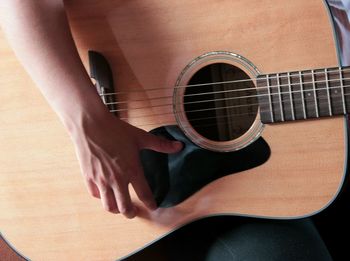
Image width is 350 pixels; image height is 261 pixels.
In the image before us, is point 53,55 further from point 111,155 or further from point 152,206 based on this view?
point 152,206

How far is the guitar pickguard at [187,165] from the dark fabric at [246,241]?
100 millimetres

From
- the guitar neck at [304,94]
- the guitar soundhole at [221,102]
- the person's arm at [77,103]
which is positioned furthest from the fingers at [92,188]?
the guitar neck at [304,94]

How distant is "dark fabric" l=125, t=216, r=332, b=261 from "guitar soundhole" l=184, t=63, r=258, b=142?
0.18 m

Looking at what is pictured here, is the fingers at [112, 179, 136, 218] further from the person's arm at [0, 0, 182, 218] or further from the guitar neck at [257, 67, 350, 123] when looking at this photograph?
the guitar neck at [257, 67, 350, 123]

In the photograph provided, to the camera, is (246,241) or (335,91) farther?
(246,241)

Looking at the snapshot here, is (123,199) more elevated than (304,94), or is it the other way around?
(304,94)

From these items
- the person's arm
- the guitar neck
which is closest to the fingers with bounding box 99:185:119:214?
the person's arm

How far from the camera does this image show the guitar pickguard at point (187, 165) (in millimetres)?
810

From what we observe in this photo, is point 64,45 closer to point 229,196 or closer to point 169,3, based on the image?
point 169,3

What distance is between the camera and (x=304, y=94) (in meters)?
0.76

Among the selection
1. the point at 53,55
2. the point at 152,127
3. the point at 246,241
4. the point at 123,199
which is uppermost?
the point at 53,55

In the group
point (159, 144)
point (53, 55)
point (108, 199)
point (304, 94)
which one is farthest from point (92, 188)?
point (304, 94)

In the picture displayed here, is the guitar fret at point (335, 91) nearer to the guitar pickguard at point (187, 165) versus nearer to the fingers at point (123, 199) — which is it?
the guitar pickguard at point (187, 165)

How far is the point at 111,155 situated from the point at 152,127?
11 centimetres
